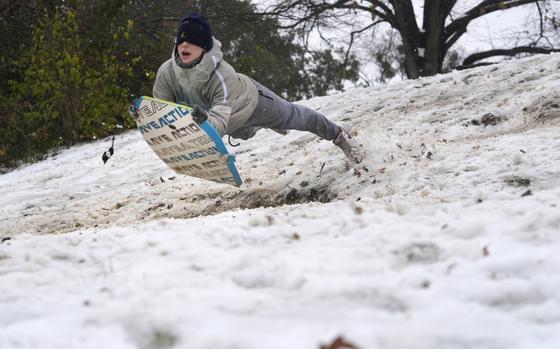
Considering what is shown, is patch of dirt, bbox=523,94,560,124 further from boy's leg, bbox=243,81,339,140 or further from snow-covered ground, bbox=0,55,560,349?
boy's leg, bbox=243,81,339,140

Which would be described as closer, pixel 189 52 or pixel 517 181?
pixel 517 181

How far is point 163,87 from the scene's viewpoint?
448 centimetres

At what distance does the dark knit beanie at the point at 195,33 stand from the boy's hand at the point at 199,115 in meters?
0.72

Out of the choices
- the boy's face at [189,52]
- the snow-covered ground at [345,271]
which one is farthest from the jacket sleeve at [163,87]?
the snow-covered ground at [345,271]

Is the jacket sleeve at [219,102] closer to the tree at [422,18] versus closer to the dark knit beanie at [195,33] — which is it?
the dark knit beanie at [195,33]

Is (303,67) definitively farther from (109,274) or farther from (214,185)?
(109,274)

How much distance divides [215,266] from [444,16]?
12.8 meters

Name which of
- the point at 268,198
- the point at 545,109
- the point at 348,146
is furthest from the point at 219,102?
the point at 545,109

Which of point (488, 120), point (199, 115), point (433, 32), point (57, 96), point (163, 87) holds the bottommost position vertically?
point (488, 120)

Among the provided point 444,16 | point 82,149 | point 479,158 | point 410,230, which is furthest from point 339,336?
point 444,16

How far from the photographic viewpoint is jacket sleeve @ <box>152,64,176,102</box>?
446 cm

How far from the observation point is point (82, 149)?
374 inches

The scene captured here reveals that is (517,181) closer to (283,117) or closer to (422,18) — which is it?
(283,117)

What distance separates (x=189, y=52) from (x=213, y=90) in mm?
340
